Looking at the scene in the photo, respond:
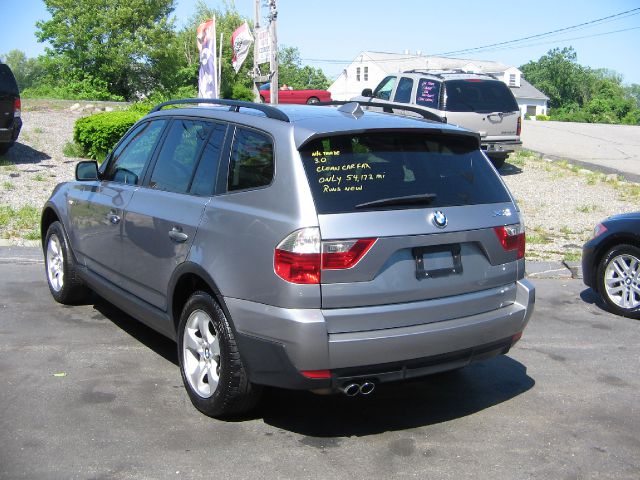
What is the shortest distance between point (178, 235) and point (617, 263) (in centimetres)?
464

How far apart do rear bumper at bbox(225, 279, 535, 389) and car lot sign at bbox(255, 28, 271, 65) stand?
13229 millimetres

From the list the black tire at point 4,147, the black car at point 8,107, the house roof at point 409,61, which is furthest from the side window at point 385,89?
the house roof at point 409,61

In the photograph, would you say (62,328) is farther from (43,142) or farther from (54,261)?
(43,142)

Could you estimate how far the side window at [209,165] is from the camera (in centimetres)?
452

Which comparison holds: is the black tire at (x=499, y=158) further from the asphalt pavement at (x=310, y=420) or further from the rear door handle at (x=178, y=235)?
the rear door handle at (x=178, y=235)

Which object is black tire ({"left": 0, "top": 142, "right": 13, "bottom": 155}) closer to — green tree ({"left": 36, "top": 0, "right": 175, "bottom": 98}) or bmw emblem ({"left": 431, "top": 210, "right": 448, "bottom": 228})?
bmw emblem ({"left": 431, "top": 210, "right": 448, "bottom": 228})

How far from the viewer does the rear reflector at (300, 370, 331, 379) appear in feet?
12.5

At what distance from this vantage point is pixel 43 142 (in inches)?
667

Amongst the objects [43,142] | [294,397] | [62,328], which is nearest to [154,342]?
[62,328]

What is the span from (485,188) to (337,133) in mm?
1041

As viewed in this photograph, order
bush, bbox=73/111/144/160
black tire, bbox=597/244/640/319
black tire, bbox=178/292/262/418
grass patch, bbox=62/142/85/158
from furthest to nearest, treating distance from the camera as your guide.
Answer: grass patch, bbox=62/142/85/158
bush, bbox=73/111/144/160
black tire, bbox=597/244/640/319
black tire, bbox=178/292/262/418

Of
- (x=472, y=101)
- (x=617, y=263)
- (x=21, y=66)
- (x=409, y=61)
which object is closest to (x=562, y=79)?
(x=409, y=61)

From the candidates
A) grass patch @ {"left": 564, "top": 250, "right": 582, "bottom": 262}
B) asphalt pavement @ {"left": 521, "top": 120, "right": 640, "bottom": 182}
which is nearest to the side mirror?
grass patch @ {"left": 564, "top": 250, "right": 582, "bottom": 262}

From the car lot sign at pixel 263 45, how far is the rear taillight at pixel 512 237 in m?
12.7
